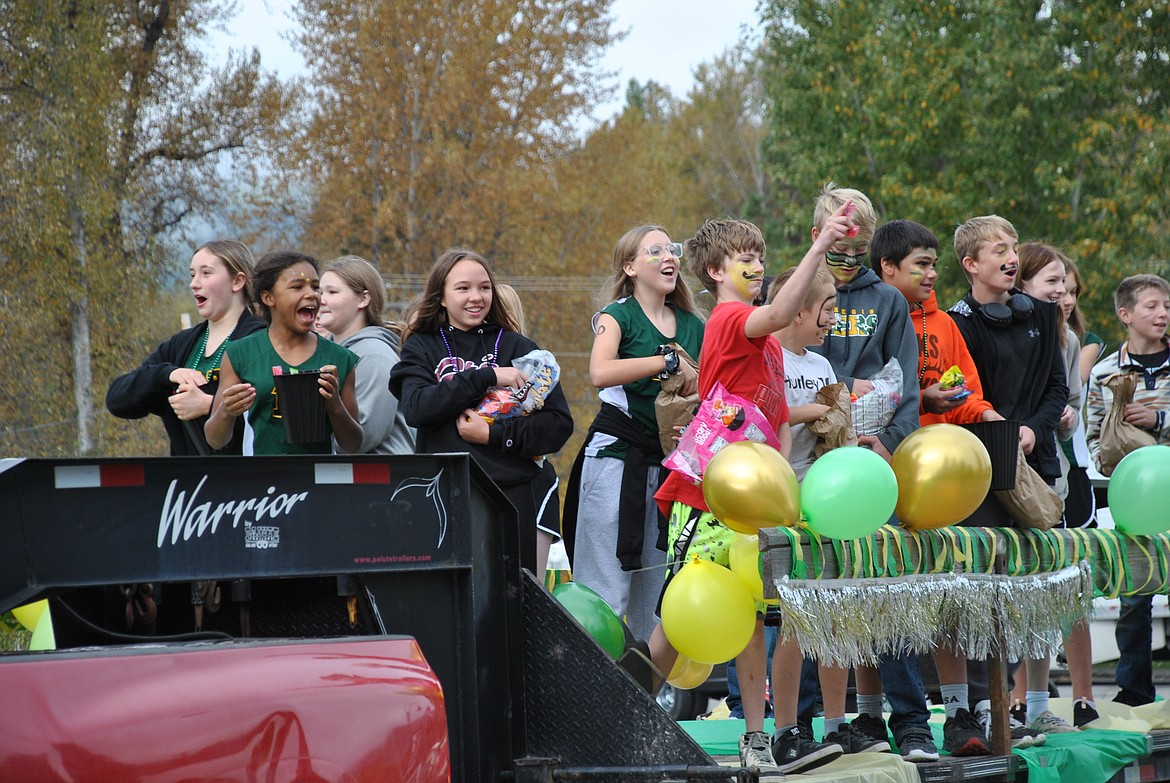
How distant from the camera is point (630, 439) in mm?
5934

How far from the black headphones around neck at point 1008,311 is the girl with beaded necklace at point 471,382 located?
6.58ft

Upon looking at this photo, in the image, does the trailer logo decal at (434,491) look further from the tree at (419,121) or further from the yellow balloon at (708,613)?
the tree at (419,121)

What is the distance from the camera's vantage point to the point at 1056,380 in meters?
6.03

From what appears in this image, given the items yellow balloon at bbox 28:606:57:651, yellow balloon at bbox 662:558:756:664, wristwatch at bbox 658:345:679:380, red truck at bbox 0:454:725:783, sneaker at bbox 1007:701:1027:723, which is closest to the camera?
red truck at bbox 0:454:725:783

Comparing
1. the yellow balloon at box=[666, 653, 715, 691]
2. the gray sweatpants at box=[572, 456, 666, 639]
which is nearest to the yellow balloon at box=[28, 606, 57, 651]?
the yellow balloon at box=[666, 653, 715, 691]

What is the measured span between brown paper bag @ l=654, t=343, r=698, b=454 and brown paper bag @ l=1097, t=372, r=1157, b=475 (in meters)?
2.47

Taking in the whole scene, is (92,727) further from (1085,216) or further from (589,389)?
(589,389)

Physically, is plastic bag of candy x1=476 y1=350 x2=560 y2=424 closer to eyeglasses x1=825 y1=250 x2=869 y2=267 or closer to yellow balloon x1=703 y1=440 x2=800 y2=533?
yellow balloon x1=703 y1=440 x2=800 y2=533

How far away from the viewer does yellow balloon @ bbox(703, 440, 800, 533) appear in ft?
14.6

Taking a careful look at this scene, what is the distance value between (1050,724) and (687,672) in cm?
181

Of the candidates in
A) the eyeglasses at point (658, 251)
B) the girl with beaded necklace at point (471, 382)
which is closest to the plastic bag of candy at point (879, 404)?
the eyeglasses at point (658, 251)

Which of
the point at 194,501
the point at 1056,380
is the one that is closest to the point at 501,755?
the point at 194,501

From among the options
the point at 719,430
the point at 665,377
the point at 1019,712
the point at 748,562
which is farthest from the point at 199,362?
the point at 1019,712

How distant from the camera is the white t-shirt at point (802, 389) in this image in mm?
5434
